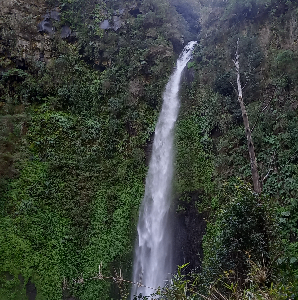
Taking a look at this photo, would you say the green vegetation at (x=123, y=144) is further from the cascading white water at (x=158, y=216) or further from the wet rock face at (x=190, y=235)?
the cascading white water at (x=158, y=216)

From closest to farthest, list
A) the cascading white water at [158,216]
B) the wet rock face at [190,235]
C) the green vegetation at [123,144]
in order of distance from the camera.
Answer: the green vegetation at [123,144], the wet rock face at [190,235], the cascading white water at [158,216]

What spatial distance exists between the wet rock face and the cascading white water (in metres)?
0.39

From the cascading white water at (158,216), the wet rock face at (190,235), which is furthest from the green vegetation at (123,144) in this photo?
the cascading white water at (158,216)

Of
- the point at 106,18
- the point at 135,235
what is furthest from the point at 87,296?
the point at 106,18

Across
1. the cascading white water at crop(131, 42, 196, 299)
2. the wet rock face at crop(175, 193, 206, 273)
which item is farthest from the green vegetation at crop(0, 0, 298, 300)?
the cascading white water at crop(131, 42, 196, 299)

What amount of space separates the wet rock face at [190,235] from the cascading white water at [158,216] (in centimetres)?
39

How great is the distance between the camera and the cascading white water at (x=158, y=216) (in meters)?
10.1

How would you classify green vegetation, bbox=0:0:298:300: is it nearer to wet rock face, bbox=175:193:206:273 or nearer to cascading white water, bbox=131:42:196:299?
wet rock face, bbox=175:193:206:273

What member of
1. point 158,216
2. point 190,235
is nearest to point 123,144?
point 158,216

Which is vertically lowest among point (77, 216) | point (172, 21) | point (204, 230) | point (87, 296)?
point (87, 296)

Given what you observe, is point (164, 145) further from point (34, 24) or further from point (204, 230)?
point (34, 24)

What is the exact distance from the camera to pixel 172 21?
2020cm

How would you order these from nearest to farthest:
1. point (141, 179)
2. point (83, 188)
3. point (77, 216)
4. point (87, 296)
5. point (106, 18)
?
point (87, 296), point (77, 216), point (83, 188), point (141, 179), point (106, 18)

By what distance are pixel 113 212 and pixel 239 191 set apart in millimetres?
6917
